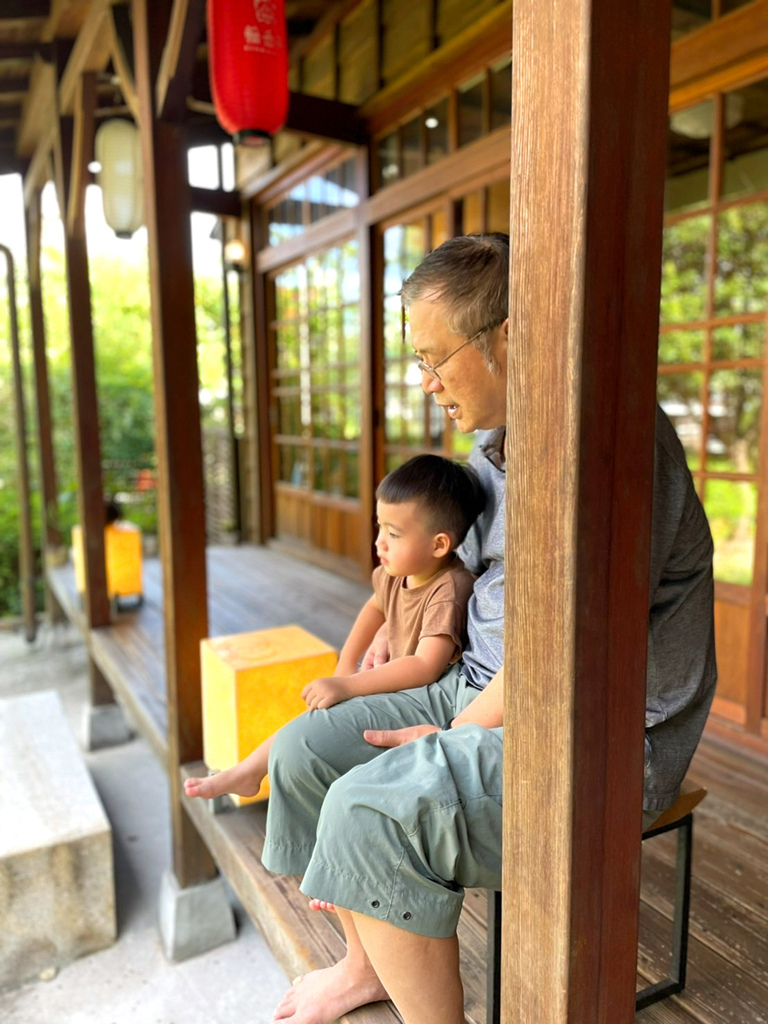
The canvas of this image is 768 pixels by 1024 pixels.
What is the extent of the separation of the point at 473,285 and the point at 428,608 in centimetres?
58

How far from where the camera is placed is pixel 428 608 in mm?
1380

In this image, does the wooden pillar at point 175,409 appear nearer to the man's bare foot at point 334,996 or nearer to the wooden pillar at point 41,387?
the man's bare foot at point 334,996

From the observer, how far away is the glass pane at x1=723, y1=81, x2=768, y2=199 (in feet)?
8.32

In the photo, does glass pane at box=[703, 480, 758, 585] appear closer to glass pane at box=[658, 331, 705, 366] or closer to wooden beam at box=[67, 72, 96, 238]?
glass pane at box=[658, 331, 705, 366]

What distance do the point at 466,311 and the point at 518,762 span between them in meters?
0.60

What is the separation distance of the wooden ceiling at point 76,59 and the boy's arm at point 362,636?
1413 mm

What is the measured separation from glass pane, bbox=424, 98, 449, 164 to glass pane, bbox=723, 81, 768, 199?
4.02 ft

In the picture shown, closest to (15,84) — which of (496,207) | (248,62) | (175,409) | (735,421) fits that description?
(496,207)

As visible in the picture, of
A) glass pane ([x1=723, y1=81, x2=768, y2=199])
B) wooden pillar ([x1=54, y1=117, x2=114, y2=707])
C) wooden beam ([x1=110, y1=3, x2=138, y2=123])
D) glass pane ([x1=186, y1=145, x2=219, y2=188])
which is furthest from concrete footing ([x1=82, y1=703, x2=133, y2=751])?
glass pane ([x1=186, y1=145, x2=219, y2=188])

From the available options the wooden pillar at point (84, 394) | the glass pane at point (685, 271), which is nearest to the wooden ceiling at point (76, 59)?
the wooden pillar at point (84, 394)

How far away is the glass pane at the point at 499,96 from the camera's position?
10.4ft

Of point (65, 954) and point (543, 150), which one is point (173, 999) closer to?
point (65, 954)

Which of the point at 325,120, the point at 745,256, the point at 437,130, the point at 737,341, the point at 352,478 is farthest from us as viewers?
the point at 737,341

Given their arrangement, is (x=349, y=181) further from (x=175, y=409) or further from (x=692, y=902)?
(x=692, y=902)
